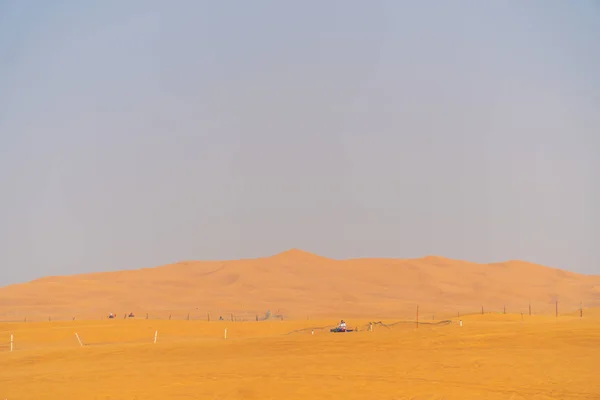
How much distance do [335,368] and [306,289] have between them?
279ft

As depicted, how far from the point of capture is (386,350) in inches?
1199

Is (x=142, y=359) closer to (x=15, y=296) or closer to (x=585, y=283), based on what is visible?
(x=15, y=296)

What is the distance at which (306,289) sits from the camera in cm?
11150

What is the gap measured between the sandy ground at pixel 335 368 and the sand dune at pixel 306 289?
49.0m

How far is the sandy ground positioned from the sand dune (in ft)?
161

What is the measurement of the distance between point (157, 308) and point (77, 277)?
45.4m

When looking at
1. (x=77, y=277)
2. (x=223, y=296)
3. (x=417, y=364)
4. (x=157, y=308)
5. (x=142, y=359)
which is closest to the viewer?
(x=417, y=364)

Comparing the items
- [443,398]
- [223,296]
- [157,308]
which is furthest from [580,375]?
[223,296]

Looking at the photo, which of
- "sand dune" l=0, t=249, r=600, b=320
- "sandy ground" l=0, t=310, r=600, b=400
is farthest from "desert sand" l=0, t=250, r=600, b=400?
"sand dune" l=0, t=249, r=600, b=320

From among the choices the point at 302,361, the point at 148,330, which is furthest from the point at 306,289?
the point at 302,361

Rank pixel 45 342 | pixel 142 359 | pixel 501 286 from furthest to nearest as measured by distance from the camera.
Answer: pixel 501 286, pixel 45 342, pixel 142 359

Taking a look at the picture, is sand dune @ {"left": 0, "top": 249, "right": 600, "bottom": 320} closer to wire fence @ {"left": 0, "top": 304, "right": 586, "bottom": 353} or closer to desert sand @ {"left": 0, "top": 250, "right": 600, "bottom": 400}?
wire fence @ {"left": 0, "top": 304, "right": 586, "bottom": 353}

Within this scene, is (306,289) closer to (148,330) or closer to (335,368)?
(148,330)

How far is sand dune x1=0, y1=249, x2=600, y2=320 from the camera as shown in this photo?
92438 millimetres
